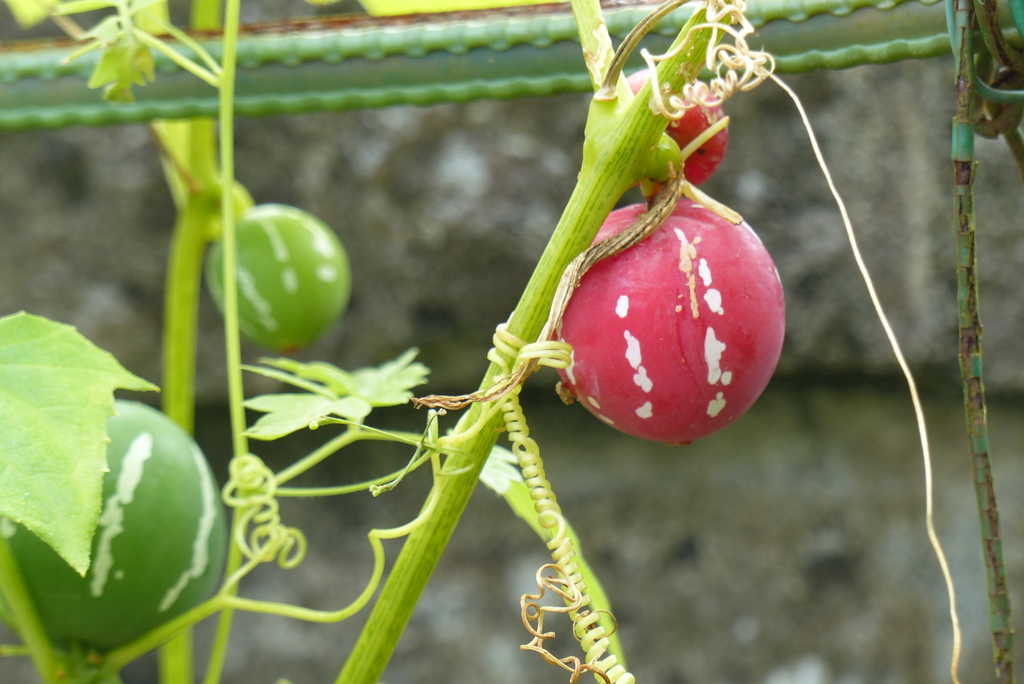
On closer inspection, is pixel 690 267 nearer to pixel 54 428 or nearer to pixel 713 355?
pixel 713 355

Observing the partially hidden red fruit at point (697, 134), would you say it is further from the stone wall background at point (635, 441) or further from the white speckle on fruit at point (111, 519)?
the stone wall background at point (635, 441)

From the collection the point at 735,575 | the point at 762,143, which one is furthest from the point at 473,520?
the point at 762,143

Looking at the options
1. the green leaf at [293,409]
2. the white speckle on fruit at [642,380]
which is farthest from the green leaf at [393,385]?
the white speckle on fruit at [642,380]

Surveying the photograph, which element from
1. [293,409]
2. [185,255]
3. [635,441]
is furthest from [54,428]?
[635,441]

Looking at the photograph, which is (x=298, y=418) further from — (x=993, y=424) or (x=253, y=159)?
(x=993, y=424)

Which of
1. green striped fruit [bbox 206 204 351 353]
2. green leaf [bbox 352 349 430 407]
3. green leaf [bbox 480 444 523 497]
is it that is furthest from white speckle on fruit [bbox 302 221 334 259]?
green leaf [bbox 480 444 523 497]

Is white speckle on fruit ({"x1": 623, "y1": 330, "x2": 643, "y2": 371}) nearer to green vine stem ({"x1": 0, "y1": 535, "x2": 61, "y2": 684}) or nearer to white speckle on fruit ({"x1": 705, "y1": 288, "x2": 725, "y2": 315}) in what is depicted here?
white speckle on fruit ({"x1": 705, "y1": 288, "x2": 725, "y2": 315})
